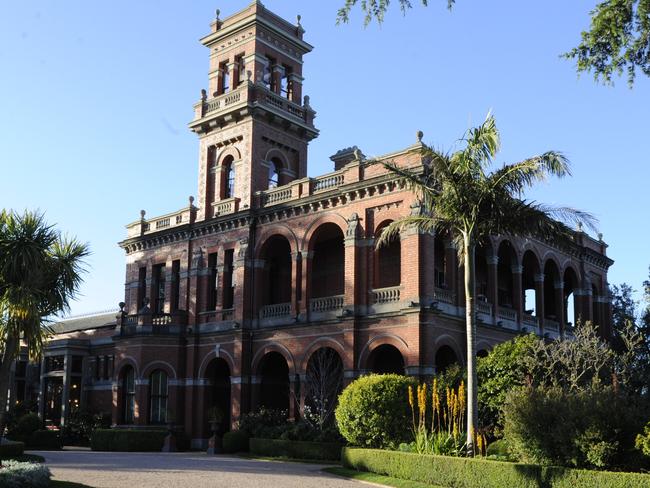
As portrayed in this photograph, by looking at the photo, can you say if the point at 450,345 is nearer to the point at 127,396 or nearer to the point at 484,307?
the point at 484,307

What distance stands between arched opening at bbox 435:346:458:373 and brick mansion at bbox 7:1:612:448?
0.31 feet

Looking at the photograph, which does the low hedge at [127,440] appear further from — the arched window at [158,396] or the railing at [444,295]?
the railing at [444,295]

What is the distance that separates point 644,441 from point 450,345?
14812 millimetres

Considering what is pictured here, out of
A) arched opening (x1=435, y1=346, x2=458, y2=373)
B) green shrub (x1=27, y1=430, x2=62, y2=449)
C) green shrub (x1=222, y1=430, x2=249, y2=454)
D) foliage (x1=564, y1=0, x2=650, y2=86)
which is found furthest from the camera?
green shrub (x1=27, y1=430, x2=62, y2=449)

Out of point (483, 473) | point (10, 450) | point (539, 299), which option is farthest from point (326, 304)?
point (483, 473)

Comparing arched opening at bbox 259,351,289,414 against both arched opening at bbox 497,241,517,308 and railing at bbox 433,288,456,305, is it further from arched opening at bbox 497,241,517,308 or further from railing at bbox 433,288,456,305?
arched opening at bbox 497,241,517,308

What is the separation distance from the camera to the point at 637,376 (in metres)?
33.1

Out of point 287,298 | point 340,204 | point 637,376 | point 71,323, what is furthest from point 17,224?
point 71,323

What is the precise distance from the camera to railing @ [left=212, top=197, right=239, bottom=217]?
3947cm

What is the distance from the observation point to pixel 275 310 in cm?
3681

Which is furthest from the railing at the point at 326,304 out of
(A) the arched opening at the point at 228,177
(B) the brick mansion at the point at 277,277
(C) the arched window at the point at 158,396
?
(C) the arched window at the point at 158,396

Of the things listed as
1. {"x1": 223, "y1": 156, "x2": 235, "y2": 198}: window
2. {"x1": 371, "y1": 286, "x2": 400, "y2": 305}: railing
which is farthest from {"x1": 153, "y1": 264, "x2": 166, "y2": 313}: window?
{"x1": 371, "y1": 286, "x2": 400, "y2": 305}: railing

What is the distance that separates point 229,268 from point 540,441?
23.4m

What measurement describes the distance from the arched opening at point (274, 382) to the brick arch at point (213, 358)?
4.70ft
